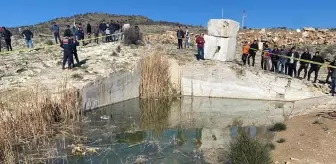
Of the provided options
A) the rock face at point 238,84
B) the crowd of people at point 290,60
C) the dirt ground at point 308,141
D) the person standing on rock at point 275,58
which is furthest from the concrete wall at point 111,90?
the dirt ground at point 308,141

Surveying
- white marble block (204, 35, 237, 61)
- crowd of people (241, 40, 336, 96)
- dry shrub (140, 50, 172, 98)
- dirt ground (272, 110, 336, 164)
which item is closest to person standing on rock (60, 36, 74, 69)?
dry shrub (140, 50, 172, 98)

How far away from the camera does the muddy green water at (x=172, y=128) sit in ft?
38.0

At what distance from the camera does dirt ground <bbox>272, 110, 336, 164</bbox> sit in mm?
10898

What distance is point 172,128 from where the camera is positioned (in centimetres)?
1504

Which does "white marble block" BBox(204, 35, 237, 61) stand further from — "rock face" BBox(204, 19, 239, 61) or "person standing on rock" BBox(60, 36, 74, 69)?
"person standing on rock" BBox(60, 36, 74, 69)

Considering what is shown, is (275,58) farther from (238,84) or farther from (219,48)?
(219,48)

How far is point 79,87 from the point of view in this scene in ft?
54.9

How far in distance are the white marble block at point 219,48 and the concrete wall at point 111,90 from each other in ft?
14.0

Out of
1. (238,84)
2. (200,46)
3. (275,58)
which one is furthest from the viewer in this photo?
(200,46)

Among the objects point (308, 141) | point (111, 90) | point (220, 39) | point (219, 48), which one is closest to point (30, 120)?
point (111, 90)

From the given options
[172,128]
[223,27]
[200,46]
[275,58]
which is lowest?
[172,128]

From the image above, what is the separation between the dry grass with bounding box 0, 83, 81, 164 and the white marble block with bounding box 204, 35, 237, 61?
9523mm

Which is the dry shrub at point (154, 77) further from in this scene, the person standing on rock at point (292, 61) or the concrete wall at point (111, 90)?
the person standing on rock at point (292, 61)

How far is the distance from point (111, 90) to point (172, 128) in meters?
5.02
